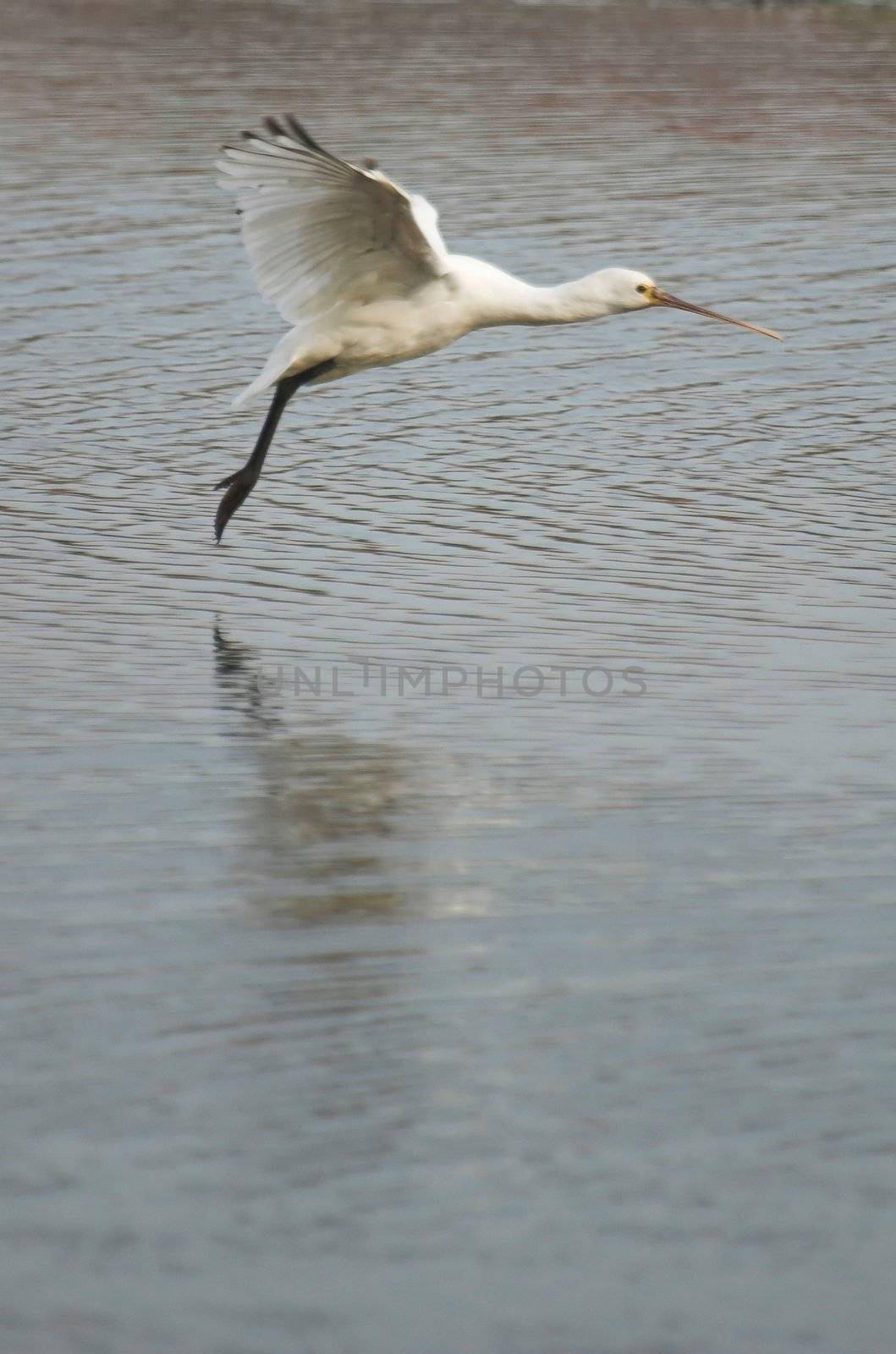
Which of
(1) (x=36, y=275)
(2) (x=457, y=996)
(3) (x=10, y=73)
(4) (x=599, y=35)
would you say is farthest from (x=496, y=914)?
(4) (x=599, y=35)

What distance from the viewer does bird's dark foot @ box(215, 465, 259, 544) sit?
897 centimetres

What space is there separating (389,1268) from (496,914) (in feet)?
5.28

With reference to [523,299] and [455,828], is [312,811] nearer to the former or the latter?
[455,828]

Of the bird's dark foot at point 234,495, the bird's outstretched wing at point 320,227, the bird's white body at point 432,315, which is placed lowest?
the bird's dark foot at point 234,495

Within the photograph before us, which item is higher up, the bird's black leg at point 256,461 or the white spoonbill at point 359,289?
the white spoonbill at point 359,289

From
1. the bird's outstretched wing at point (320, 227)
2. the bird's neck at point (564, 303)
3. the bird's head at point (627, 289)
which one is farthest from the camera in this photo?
the bird's head at point (627, 289)

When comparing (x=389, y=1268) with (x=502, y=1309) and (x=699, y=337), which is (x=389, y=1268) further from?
(x=699, y=337)

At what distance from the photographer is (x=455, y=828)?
611cm

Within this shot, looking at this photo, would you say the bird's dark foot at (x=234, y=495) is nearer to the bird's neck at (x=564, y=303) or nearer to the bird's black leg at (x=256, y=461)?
the bird's black leg at (x=256, y=461)

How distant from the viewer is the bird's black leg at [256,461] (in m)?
8.98

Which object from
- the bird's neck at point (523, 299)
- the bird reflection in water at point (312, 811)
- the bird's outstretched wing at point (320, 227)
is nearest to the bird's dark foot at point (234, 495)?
the bird's outstretched wing at point (320, 227)

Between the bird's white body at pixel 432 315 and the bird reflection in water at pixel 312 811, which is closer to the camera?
the bird reflection in water at pixel 312 811

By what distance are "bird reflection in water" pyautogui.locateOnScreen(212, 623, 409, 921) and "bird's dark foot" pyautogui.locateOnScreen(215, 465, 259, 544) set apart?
1.38 m

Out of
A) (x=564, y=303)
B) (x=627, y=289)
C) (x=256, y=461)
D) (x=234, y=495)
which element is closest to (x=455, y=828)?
(x=234, y=495)
